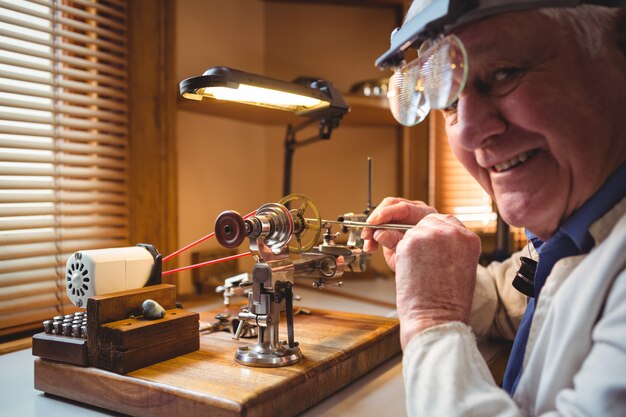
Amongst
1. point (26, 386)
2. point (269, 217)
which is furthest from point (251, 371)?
point (26, 386)

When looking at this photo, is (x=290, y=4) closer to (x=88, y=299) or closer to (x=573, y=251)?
(x=88, y=299)

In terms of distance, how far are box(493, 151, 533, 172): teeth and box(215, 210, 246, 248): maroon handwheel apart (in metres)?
0.45

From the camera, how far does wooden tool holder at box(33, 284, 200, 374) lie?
0.96 meters

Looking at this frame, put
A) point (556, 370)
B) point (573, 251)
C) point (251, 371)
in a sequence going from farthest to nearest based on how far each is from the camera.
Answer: point (251, 371) → point (573, 251) → point (556, 370)

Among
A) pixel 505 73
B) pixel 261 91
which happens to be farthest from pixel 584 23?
pixel 261 91

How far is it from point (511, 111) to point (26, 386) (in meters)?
1.09

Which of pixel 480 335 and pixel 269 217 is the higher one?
pixel 269 217

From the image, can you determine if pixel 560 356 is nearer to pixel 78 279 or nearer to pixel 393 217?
pixel 393 217

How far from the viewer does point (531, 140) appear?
0.71 meters

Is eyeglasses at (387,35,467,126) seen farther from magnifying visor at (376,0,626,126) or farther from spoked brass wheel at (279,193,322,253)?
spoked brass wheel at (279,193,322,253)

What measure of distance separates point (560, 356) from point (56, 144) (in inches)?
57.3

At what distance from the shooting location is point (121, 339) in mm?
957

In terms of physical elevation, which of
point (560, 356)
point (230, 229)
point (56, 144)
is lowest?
point (560, 356)

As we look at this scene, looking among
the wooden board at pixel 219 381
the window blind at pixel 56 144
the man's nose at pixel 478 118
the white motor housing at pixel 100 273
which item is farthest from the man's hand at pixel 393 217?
the window blind at pixel 56 144
